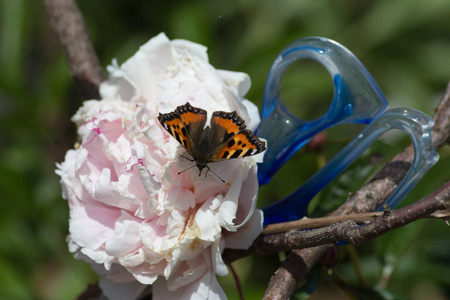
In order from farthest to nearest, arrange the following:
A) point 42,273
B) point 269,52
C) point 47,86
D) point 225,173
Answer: point 42,273
point 47,86
point 269,52
point 225,173

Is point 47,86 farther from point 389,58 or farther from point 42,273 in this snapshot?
point 389,58

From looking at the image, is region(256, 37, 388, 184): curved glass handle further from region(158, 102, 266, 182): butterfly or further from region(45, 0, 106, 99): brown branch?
region(45, 0, 106, 99): brown branch

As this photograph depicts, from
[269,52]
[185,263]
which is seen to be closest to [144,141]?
[185,263]

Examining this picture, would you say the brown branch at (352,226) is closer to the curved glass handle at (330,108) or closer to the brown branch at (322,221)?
the brown branch at (322,221)

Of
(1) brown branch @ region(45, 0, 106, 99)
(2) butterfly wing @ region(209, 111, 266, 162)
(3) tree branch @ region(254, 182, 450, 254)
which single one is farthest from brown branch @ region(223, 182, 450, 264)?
(1) brown branch @ region(45, 0, 106, 99)

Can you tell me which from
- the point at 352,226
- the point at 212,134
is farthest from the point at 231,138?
the point at 352,226

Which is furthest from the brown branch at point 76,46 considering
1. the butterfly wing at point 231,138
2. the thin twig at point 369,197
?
the thin twig at point 369,197
